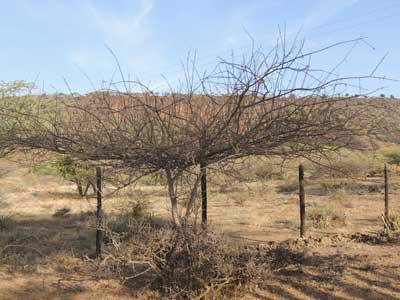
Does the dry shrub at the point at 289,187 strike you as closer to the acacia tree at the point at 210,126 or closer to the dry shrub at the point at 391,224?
the dry shrub at the point at 391,224

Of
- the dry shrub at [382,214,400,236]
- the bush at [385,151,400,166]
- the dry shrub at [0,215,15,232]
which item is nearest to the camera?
the dry shrub at [382,214,400,236]

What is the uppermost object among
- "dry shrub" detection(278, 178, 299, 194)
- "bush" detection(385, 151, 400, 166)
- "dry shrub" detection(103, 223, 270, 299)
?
"bush" detection(385, 151, 400, 166)

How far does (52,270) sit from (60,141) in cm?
282

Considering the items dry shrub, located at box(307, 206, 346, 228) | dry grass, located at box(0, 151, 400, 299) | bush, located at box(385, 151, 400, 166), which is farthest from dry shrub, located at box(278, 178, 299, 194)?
bush, located at box(385, 151, 400, 166)

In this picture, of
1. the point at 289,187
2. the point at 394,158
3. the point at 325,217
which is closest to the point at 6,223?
the point at 325,217

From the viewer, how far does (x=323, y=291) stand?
606cm

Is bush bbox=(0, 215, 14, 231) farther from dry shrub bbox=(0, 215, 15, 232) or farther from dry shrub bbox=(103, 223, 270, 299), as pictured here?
dry shrub bbox=(103, 223, 270, 299)

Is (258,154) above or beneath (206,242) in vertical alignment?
above

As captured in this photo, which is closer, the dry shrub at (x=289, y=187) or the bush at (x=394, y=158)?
the dry shrub at (x=289, y=187)

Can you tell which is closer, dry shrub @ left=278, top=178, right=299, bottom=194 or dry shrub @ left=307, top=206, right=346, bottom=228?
dry shrub @ left=307, top=206, right=346, bottom=228

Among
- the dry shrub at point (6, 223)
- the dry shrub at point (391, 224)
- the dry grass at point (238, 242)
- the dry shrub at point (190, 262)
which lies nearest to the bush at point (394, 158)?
the dry grass at point (238, 242)

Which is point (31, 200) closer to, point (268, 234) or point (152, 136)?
point (268, 234)

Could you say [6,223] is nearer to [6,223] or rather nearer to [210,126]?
[6,223]

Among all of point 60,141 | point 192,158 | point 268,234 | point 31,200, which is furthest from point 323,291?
point 31,200
